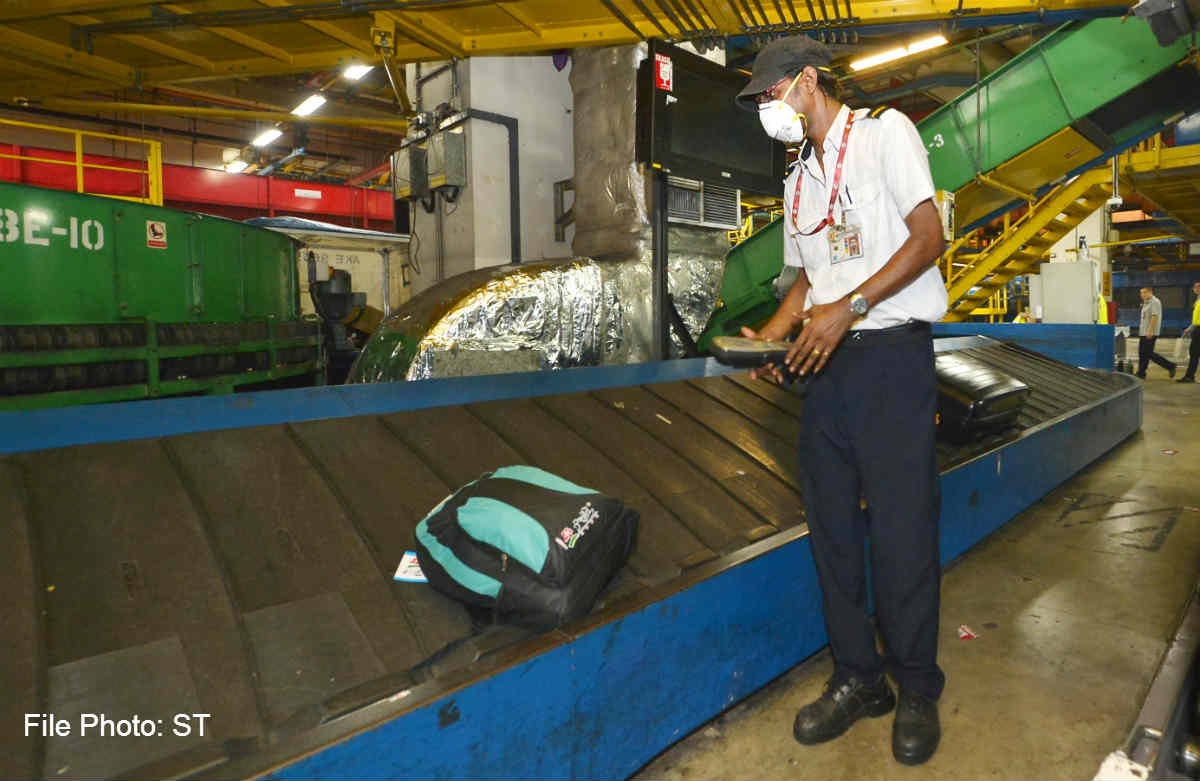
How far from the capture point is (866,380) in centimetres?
176

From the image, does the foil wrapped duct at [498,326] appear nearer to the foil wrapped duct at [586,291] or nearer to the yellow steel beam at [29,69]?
the foil wrapped duct at [586,291]

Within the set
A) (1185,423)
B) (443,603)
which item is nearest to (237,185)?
(443,603)

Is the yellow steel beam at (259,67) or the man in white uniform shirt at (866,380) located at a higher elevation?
the yellow steel beam at (259,67)

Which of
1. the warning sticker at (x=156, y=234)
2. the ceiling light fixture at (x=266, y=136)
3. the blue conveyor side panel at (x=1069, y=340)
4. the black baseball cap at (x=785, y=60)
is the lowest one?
the blue conveyor side panel at (x=1069, y=340)

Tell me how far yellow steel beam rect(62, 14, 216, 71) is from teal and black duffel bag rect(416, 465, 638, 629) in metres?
4.00

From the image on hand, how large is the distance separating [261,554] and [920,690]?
173cm

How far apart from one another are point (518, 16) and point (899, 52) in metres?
6.87

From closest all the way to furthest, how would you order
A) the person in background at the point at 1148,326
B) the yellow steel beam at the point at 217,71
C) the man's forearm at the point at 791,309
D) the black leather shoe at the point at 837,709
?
the black leather shoe at the point at 837,709 < the man's forearm at the point at 791,309 < the yellow steel beam at the point at 217,71 < the person in background at the point at 1148,326

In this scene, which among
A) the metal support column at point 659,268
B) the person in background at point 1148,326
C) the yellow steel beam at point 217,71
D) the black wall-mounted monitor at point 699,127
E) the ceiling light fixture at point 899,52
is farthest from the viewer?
the person in background at point 1148,326

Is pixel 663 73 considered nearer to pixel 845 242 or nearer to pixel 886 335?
pixel 845 242

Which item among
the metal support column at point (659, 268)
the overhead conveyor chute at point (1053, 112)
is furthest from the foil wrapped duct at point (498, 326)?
the overhead conveyor chute at point (1053, 112)

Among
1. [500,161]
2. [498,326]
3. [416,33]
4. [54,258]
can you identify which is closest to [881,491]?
[498,326]

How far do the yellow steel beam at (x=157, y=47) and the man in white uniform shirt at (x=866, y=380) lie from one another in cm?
396

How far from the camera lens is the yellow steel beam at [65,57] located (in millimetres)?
3789
